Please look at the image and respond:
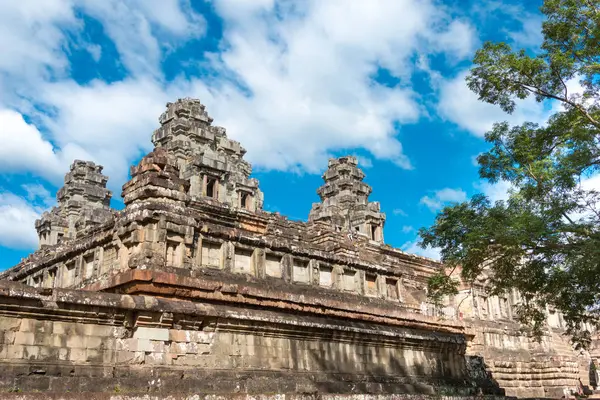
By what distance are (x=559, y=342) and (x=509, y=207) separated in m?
19.6

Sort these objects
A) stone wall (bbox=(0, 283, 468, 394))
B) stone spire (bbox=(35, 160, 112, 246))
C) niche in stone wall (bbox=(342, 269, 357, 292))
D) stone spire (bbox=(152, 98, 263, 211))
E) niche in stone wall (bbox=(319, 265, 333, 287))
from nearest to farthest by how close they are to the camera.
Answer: stone wall (bbox=(0, 283, 468, 394)) → niche in stone wall (bbox=(319, 265, 333, 287)) → niche in stone wall (bbox=(342, 269, 357, 292)) → stone spire (bbox=(152, 98, 263, 211)) → stone spire (bbox=(35, 160, 112, 246))

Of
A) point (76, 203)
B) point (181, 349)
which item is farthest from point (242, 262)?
point (76, 203)

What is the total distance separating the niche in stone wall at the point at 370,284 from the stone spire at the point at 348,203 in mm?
26237

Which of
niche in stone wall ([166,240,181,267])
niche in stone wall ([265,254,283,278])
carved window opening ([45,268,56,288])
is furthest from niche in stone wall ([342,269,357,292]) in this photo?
carved window opening ([45,268,56,288])

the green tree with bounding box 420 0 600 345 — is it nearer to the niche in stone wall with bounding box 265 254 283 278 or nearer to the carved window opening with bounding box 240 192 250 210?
the niche in stone wall with bounding box 265 254 283 278

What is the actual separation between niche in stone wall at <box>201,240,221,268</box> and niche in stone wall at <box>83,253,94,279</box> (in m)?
2.45

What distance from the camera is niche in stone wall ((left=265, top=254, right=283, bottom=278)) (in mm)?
12695

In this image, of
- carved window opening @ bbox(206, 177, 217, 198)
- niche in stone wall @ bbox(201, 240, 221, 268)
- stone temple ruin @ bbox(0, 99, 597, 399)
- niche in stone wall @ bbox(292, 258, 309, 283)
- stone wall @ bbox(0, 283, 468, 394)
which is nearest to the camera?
stone wall @ bbox(0, 283, 468, 394)

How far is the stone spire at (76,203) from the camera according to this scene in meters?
41.1

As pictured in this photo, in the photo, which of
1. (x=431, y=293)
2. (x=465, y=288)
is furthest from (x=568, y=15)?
(x=465, y=288)

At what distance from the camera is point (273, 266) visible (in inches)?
505

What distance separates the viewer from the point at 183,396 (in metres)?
7.22

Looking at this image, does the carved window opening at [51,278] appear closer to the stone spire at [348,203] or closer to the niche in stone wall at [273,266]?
the niche in stone wall at [273,266]

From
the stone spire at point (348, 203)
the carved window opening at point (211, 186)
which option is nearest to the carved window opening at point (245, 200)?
the carved window opening at point (211, 186)
